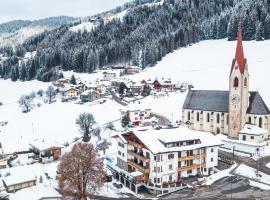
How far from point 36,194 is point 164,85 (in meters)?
76.6

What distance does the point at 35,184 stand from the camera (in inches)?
2133

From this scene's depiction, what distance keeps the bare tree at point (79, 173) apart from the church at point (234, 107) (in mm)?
29872

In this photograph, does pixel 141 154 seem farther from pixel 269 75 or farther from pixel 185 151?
pixel 269 75

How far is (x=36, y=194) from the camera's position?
1929 inches

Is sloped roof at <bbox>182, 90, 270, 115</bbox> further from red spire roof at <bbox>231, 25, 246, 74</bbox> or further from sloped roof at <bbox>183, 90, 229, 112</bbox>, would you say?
red spire roof at <bbox>231, 25, 246, 74</bbox>

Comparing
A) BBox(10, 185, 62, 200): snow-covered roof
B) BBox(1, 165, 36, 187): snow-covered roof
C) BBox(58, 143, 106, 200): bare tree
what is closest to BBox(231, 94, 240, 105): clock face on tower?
BBox(58, 143, 106, 200): bare tree

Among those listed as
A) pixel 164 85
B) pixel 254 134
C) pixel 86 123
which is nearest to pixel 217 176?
pixel 254 134

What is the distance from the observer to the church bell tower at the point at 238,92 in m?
66.6

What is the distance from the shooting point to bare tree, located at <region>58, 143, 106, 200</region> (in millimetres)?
46528

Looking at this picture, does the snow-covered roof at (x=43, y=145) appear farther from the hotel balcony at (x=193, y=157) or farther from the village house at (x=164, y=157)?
the hotel balcony at (x=193, y=157)

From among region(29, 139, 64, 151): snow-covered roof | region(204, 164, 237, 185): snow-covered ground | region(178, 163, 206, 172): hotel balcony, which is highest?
region(29, 139, 64, 151): snow-covered roof

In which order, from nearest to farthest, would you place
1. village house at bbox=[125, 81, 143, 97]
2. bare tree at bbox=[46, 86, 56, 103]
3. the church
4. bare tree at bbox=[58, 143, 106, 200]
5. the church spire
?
bare tree at bbox=[58, 143, 106, 200] → the church spire → the church → village house at bbox=[125, 81, 143, 97] → bare tree at bbox=[46, 86, 56, 103]

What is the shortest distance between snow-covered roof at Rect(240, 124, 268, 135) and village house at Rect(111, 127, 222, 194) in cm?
1140

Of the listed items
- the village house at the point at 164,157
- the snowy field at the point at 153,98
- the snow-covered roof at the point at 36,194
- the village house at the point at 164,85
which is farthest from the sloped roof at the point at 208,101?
the village house at the point at 164,85
